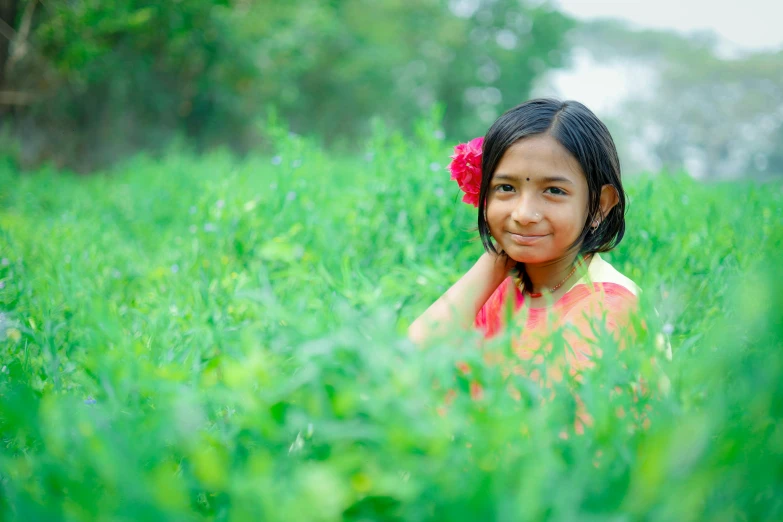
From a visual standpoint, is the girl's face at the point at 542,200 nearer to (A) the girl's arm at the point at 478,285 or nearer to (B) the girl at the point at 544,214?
(B) the girl at the point at 544,214

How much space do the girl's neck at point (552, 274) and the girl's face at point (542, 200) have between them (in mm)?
49

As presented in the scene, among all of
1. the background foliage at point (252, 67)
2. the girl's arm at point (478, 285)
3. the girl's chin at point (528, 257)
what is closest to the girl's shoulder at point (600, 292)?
the girl's chin at point (528, 257)

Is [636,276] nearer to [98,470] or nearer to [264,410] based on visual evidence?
[264,410]

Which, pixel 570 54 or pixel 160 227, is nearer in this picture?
pixel 160 227

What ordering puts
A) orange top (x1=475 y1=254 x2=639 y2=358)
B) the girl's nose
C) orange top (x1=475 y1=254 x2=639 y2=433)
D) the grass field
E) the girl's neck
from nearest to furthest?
the grass field < orange top (x1=475 y1=254 x2=639 y2=433) < orange top (x1=475 y1=254 x2=639 y2=358) < the girl's nose < the girl's neck

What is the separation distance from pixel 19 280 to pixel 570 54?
38677mm

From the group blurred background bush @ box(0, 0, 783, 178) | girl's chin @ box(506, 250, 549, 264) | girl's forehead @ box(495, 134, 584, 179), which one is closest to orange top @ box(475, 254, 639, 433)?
girl's chin @ box(506, 250, 549, 264)

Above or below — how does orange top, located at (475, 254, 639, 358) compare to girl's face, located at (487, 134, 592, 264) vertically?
below

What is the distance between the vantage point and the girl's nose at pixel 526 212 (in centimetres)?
187

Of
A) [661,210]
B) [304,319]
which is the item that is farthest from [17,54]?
[304,319]

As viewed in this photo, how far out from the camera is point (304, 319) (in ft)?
3.50

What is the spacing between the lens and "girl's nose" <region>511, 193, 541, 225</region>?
6.14 ft

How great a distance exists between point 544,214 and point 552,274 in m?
0.26

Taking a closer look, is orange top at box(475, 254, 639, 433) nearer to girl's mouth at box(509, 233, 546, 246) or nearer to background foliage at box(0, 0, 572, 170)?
girl's mouth at box(509, 233, 546, 246)
